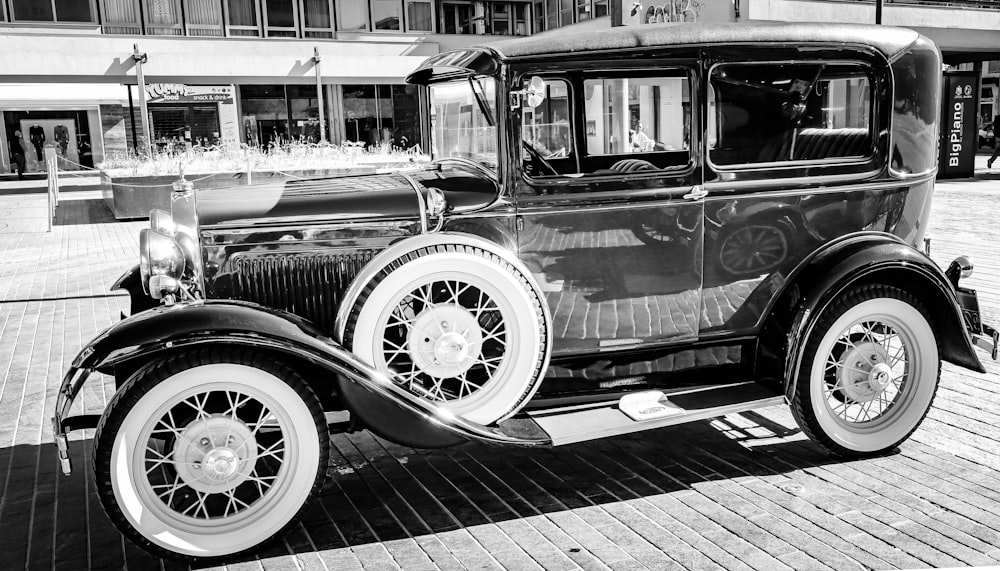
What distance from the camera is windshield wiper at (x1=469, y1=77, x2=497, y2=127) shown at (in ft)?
11.8

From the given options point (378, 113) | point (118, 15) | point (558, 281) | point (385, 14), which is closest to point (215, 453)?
point (558, 281)

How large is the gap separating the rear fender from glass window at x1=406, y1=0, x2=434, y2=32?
97.2 feet

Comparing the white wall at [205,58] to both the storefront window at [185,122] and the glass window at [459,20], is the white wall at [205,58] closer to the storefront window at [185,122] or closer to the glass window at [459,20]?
the glass window at [459,20]

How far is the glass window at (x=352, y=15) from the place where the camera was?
30.1 meters

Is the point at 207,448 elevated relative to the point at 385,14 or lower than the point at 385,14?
lower

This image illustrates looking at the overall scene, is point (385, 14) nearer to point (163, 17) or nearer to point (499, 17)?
point (499, 17)

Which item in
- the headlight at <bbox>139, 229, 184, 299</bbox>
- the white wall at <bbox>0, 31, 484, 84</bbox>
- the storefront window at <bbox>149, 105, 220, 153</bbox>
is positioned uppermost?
the white wall at <bbox>0, 31, 484, 84</bbox>

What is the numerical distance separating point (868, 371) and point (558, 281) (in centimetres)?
157

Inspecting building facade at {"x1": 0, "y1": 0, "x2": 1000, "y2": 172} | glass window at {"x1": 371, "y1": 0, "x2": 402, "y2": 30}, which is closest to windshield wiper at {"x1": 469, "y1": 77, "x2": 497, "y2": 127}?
building facade at {"x1": 0, "y1": 0, "x2": 1000, "y2": 172}

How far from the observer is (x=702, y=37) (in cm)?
360

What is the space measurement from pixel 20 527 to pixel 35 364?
298 centimetres

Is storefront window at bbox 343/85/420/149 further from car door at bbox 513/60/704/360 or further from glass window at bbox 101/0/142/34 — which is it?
car door at bbox 513/60/704/360

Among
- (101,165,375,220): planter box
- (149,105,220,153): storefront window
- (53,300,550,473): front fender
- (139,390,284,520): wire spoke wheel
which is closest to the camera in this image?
(53,300,550,473): front fender

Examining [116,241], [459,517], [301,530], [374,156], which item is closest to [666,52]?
[459,517]
